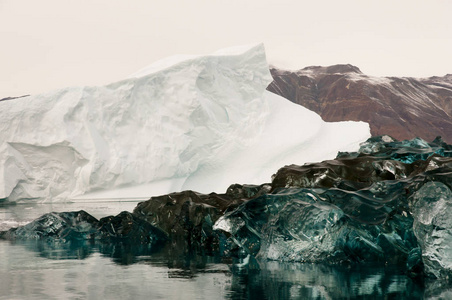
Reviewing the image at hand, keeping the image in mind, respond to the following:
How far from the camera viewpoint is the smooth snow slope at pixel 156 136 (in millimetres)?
21828

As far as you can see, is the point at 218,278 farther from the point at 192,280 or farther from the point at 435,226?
the point at 435,226

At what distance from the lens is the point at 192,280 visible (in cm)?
522

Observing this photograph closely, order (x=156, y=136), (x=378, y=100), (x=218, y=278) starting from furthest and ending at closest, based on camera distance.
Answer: (x=378, y=100) → (x=156, y=136) → (x=218, y=278)

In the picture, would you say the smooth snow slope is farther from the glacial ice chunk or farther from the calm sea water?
the glacial ice chunk

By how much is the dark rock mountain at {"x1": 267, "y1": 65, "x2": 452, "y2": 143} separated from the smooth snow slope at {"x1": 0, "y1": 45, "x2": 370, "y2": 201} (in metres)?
49.2

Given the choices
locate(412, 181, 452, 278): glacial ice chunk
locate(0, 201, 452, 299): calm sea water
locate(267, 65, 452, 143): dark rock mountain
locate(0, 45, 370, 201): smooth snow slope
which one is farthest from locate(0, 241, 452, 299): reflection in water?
locate(267, 65, 452, 143): dark rock mountain

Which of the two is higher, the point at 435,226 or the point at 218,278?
the point at 435,226

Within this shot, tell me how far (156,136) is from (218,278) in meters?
17.7

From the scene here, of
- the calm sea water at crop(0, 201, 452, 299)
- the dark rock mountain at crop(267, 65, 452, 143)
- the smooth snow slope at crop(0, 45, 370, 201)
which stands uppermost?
the dark rock mountain at crop(267, 65, 452, 143)

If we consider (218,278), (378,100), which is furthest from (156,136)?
(378,100)

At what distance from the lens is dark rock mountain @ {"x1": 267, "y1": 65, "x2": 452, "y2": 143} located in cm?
7444

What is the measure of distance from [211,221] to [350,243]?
276cm

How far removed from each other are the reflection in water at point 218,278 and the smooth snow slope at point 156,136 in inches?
589

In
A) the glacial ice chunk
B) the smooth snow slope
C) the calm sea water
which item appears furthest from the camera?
the smooth snow slope
